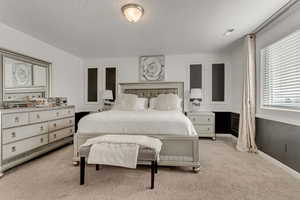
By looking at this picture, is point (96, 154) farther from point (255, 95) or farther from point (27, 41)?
point (255, 95)

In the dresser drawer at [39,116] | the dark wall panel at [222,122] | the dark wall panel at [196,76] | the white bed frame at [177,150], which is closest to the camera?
the white bed frame at [177,150]

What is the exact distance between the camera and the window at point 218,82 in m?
4.55

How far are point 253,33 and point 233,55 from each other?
1168 millimetres

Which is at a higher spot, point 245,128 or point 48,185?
point 245,128

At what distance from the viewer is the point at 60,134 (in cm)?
336

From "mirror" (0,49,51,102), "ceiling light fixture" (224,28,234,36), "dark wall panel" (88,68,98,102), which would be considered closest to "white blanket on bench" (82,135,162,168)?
"mirror" (0,49,51,102)

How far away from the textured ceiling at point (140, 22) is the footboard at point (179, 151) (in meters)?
1.85

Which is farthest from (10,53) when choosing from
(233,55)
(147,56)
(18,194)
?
(233,55)

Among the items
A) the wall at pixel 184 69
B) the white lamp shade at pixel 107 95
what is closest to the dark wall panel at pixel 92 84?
the white lamp shade at pixel 107 95

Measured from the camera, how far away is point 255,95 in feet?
10.7

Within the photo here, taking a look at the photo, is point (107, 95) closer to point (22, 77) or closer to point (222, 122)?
point (22, 77)

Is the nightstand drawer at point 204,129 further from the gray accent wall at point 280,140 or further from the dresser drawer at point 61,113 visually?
the dresser drawer at point 61,113

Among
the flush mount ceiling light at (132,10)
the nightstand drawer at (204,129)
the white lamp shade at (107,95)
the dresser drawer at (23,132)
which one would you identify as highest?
the flush mount ceiling light at (132,10)

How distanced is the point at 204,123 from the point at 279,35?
240 cm
